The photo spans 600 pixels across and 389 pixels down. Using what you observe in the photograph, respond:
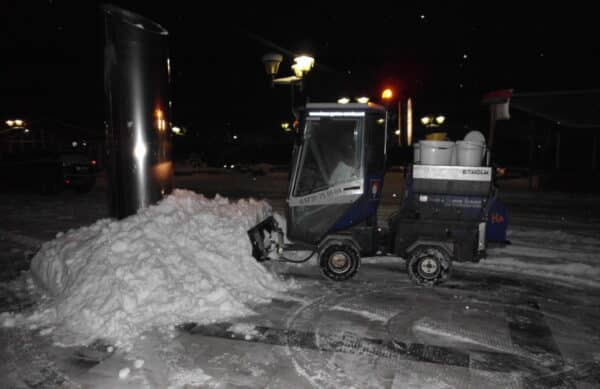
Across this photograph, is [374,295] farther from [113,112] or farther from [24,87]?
[24,87]

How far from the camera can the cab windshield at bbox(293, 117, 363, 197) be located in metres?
6.98

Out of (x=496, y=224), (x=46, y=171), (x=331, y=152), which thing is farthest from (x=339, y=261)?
(x=46, y=171)

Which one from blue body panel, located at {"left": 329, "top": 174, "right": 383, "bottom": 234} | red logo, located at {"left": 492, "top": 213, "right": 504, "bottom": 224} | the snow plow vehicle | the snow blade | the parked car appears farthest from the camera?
the parked car

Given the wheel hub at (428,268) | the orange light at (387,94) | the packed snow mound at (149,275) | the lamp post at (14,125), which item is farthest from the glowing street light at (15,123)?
the wheel hub at (428,268)

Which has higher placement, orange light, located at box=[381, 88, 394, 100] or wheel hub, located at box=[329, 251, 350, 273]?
orange light, located at box=[381, 88, 394, 100]

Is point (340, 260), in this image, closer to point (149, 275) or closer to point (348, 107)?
point (348, 107)

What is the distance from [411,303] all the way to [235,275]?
2.67 m

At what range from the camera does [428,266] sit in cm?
703

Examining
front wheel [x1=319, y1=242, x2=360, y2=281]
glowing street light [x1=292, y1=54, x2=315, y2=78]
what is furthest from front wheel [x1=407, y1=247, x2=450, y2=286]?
glowing street light [x1=292, y1=54, x2=315, y2=78]

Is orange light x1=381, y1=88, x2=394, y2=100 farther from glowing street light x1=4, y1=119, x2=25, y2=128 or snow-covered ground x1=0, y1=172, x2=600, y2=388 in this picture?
glowing street light x1=4, y1=119, x2=25, y2=128

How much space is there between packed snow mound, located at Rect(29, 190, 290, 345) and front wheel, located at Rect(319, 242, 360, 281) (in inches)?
33.5

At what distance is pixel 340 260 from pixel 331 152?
1788 millimetres

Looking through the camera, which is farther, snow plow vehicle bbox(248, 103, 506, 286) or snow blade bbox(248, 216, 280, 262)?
snow blade bbox(248, 216, 280, 262)

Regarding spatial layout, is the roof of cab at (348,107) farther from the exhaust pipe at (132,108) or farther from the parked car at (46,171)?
the parked car at (46,171)
